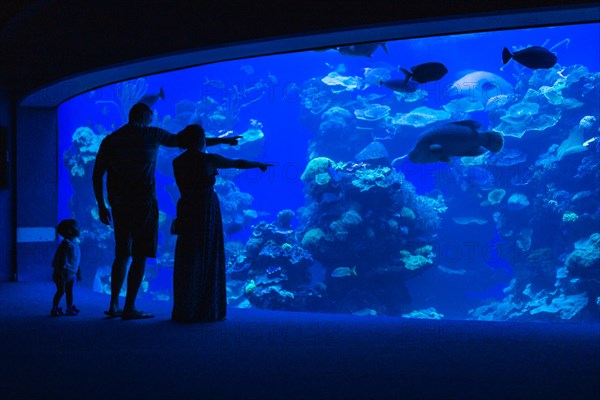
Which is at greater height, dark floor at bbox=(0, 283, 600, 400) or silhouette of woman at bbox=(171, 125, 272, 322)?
silhouette of woman at bbox=(171, 125, 272, 322)

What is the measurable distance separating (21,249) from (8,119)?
221cm

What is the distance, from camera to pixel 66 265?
4.93m

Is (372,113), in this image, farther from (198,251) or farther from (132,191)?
(198,251)

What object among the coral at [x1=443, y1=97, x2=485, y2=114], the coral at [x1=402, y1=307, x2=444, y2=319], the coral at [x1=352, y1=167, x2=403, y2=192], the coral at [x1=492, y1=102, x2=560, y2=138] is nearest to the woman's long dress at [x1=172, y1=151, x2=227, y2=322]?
the coral at [x1=352, y1=167, x2=403, y2=192]

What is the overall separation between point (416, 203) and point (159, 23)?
10523 millimetres

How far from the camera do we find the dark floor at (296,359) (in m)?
2.29

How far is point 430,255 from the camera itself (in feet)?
47.2

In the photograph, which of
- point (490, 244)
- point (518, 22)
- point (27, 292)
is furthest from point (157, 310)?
point (490, 244)

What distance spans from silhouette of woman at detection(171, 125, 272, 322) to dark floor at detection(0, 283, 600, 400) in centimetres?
24

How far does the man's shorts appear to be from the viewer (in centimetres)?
449

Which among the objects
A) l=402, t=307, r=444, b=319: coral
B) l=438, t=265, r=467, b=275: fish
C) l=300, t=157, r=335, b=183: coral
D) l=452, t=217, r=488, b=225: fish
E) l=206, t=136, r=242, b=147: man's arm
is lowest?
l=402, t=307, r=444, b=319: coral

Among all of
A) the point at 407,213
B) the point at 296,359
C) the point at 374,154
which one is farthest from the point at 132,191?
the point at 374,154

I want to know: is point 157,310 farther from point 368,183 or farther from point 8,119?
point 368,183

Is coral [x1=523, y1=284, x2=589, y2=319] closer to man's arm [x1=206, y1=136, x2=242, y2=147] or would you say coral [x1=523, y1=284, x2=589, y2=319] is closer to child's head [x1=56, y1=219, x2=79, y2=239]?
man's arm [x1=206, y1=136, x2=242, y2=147]
